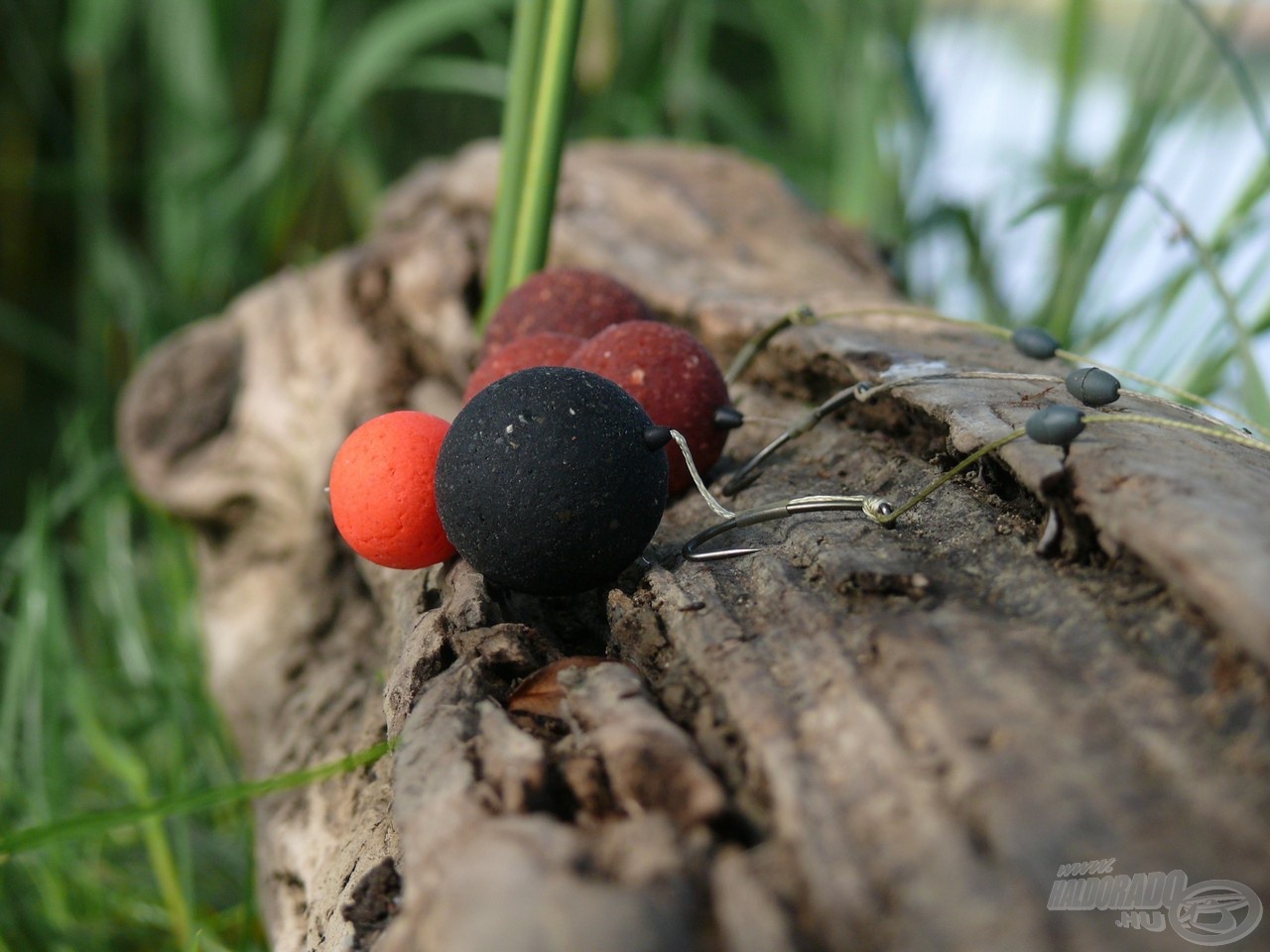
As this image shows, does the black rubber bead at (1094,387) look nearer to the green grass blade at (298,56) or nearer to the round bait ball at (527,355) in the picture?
the round bait ball at (527,355)

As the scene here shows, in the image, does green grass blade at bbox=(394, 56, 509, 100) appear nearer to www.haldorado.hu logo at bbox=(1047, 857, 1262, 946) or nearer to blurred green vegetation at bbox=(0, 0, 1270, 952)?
blurred green vegetation at bbox=(0, 0, 1270, 952)

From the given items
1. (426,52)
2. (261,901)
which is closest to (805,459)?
(261,901)

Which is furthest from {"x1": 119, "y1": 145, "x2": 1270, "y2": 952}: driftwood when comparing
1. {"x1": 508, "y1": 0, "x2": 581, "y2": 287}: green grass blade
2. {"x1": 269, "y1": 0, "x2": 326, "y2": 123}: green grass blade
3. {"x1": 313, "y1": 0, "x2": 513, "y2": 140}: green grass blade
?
{"x1": 269, "y1": 0, "x2": 326, "y2": 123}: green grass blade

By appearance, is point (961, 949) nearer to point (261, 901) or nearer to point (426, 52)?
point (261, 901)

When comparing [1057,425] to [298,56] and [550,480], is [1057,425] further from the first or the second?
[298,56]

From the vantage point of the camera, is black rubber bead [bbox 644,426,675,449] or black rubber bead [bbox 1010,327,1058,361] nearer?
black rubber bead [bbox 644,426,675,449]

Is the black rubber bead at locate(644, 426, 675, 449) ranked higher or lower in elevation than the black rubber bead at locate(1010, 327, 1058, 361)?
lower

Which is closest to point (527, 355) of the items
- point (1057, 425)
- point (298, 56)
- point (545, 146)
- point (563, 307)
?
point (563, 307)
